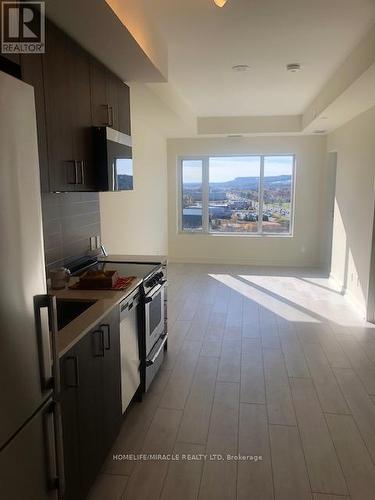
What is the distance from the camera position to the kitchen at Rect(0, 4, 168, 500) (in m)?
1.25

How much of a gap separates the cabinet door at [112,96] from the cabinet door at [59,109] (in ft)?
2.05

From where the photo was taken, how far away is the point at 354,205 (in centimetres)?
530

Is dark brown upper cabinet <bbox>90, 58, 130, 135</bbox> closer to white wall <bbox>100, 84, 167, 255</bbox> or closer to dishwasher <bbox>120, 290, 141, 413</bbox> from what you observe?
white wall <bbox>100, 84, 167, 255</bbox>

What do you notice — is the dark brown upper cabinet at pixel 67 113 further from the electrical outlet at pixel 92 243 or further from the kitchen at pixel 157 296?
the electrical outlet at pixel 92 243

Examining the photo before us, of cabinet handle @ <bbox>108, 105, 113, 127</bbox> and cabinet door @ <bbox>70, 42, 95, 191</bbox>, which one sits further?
cabinet handle @ <bbox>108, 105, 113, 127</bbox>

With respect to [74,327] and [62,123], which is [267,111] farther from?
[74,327]

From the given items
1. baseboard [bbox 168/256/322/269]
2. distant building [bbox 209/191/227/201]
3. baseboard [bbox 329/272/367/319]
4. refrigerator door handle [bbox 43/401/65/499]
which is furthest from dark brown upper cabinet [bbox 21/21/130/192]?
baseboard [bbox 168/256/322/269]

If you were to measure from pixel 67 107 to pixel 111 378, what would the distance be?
164 centimetres

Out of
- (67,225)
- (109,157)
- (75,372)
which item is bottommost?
(75,372)

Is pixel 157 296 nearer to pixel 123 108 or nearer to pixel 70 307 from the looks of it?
pixel 70 307

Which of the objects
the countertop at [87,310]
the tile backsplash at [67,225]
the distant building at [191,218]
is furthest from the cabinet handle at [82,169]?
the distant building at [191,218]

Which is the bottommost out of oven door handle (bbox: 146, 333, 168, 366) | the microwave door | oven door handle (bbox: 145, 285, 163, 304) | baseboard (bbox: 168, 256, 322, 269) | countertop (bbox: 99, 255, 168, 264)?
baseboard (bbox: 168, 256, 322, 269)

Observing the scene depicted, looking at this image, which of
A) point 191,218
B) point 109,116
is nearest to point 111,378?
point 109,116

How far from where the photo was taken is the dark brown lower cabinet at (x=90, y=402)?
173 cm
